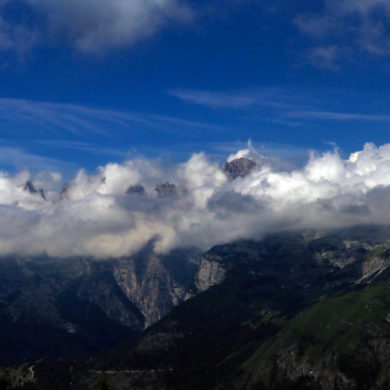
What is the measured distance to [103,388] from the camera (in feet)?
616

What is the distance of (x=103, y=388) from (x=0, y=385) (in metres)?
41.3

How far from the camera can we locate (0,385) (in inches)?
7830
